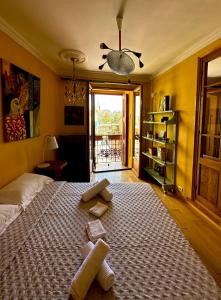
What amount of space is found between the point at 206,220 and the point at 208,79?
192 centimetres

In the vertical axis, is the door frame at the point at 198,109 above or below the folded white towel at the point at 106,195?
above

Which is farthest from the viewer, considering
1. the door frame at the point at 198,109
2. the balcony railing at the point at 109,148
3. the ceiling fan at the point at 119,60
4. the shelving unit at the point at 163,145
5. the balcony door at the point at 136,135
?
the balcony railing at the point at 109,148

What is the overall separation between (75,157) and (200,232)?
2533 millimetres

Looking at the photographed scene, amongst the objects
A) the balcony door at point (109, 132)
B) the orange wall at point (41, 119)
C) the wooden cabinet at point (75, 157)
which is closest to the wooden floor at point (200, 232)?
the wooden cabinet at point (75, 157)

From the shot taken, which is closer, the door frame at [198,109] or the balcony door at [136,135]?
the door frame at [198,109]

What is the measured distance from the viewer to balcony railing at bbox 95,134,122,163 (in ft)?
21.0

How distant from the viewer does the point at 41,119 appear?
3.16 metres

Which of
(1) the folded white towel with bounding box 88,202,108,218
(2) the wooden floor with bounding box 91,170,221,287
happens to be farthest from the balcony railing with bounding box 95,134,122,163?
(1) the folded white towel with bounding box 88,202,108,218

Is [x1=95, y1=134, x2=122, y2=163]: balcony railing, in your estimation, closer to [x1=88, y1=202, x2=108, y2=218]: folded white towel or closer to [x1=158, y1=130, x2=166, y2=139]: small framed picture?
[x1=158, y1=130, x2=166, y2=139]: small framed picture

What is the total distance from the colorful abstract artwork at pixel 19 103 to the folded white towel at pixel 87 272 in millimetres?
1682

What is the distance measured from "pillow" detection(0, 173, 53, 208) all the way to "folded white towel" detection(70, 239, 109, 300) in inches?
38.9

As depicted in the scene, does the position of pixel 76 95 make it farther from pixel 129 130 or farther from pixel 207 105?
pixel 207 105

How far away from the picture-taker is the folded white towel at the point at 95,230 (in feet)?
4.01

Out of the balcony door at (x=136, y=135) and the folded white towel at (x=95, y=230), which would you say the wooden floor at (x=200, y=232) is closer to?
the folded white towel at (x=95, y=230)
